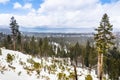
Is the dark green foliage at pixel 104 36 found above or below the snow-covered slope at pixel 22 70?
above

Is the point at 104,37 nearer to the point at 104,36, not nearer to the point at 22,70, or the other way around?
the point at 104,36

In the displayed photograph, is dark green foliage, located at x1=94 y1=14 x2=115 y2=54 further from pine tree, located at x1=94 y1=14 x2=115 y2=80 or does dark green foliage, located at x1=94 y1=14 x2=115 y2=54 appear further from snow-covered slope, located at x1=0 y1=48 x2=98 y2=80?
snow-covered slope, located at x1=0 y1=48 x2=98 y2=80

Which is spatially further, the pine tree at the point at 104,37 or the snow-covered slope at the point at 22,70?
the pine tree at the point at 104,37

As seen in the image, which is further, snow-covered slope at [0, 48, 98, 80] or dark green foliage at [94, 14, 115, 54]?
dark green foliage at [94, 14, 115, 54]

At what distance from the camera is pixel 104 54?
1428 inches

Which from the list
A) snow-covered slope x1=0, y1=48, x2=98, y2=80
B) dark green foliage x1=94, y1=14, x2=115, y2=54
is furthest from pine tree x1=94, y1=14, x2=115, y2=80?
snow-covered slope x1=0, y1=48, x2=98, y2=80

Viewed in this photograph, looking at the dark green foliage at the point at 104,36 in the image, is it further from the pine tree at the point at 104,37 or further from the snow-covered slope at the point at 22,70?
the snow-covered slope at the point at 22,70

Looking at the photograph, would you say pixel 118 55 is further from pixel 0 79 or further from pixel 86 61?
pixel 0 79

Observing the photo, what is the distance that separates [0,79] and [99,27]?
68.2ft

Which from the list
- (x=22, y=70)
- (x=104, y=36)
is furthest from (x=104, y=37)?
(x=22, y=70)

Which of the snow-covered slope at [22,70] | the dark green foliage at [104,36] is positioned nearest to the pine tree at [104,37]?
the dark green foliage at [104,36]

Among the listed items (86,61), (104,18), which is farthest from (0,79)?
(86,61)

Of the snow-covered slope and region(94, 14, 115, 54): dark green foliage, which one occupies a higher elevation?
region(94, 14, 115, 54): dark green foliage

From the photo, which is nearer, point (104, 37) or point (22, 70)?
point (22, 70)
